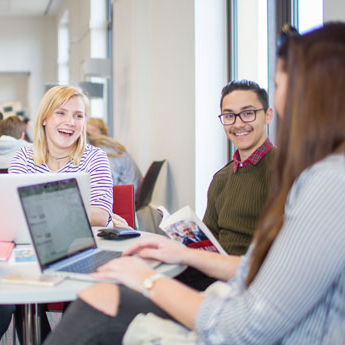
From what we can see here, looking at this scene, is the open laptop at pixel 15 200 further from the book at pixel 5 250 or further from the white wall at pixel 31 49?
the white wall at pixel 31 49

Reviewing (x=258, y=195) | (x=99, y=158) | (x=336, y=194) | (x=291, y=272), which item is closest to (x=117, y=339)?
(x=291, y=272)

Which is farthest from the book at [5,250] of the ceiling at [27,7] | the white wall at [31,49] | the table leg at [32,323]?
the white wall at [31,49]

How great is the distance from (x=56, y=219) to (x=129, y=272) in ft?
1.32

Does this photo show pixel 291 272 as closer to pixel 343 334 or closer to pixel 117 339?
pixel 343 334

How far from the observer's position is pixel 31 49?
12.5 metres

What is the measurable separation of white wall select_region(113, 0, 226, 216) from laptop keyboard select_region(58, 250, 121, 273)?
250cm

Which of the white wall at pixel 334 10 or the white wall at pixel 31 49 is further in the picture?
the white wall at pixel 31 49

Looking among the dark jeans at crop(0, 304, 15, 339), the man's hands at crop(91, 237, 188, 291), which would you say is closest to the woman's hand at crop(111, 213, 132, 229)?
the dark jeans at crop(0, 304, 15, 339)

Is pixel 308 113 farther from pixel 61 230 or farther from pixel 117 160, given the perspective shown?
pixel 117 160

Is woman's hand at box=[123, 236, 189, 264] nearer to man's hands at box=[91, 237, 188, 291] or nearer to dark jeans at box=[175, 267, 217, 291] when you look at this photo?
man's hands at box=[91, 237, 188, 291]

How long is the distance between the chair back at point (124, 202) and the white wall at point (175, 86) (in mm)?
1365

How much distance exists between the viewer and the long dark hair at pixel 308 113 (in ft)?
3.43

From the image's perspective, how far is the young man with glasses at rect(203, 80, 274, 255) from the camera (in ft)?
7.52

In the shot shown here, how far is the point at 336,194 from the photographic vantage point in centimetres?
100
